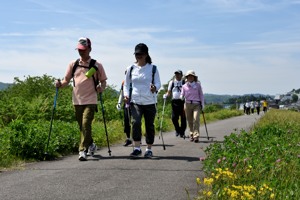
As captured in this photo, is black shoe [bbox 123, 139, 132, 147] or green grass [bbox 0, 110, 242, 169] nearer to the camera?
green grass [bbox 0, 110, 242, 169]

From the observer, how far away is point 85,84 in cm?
815

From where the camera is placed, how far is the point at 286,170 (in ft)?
18.1

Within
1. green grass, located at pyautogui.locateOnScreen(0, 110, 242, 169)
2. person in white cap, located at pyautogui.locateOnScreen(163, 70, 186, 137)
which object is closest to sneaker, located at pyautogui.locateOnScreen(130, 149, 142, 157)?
green grass, located at pyautogui.locateOnScreen(0, 110, 242, 169)

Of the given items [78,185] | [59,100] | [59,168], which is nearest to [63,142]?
[59,168]

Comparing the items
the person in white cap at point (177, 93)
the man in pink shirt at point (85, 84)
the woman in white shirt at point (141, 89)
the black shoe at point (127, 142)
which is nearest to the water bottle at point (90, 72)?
the man in pink shirt at point (85, 84)

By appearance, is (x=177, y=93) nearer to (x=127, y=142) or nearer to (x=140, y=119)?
(x=127, y=142)

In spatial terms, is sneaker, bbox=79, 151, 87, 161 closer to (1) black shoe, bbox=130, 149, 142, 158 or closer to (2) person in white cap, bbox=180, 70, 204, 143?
(1) black shoe, bbox=130, 149, 142, 158

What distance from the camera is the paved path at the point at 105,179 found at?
5.13m

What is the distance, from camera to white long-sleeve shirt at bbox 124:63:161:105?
324 inches

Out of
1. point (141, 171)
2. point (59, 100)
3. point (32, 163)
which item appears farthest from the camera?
point (59, 100)

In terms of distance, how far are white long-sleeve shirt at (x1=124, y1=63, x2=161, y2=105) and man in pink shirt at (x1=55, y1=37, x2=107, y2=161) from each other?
0.60m

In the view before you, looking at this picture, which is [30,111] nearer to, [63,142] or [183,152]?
[63,142]

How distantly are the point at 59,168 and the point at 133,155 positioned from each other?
181 centimetres

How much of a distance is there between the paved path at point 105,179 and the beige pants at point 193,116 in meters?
3.72
